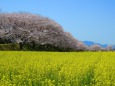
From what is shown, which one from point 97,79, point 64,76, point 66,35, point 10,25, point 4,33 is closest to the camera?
point 97,79

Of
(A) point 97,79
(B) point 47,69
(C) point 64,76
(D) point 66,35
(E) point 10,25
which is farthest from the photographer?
(D) point 66,35

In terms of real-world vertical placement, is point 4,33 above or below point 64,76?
above

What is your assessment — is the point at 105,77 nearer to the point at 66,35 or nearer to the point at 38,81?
the point at 38,81

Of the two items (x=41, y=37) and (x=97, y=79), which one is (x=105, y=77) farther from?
(x=41, y=37)

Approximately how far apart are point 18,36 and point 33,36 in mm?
1784

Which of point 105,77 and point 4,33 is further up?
point 4,33

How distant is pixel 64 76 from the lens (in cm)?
1050

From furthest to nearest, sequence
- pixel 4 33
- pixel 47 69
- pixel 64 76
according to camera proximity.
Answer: pixel 4 33 → pixel 47 69 → pixel 64 76

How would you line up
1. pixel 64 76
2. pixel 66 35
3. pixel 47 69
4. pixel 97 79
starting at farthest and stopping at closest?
pixel 66 35 < pixel 47 69 < pixel 64 76 < pixel 97 79

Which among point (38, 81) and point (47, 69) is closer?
point (38, 81)

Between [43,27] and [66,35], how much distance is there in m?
3.39

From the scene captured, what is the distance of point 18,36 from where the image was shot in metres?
44.5

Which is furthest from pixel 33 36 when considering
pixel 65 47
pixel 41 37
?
pixel 65 47

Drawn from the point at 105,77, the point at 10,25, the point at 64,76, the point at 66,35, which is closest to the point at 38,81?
the point at 64,76
